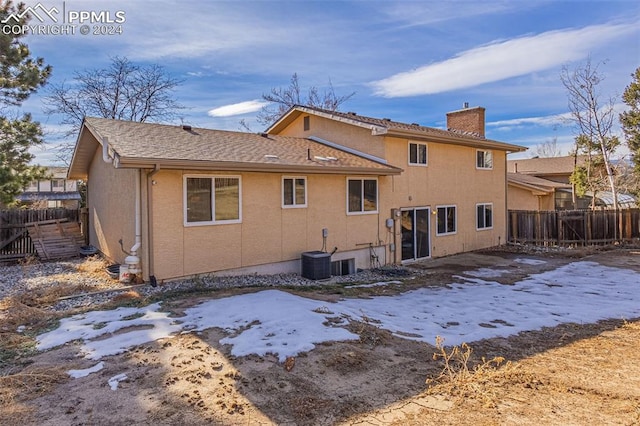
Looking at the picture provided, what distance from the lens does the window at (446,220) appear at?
14344 millimetres

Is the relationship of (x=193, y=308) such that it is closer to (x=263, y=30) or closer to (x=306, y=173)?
(x=306, y=173)

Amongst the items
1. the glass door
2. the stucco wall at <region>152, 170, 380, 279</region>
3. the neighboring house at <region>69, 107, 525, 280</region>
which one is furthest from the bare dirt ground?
the glass door

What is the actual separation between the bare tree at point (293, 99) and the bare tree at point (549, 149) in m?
29.8

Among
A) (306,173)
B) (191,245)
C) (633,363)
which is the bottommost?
(633,363)

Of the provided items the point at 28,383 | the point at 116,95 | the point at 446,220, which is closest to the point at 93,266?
the point at 28,383

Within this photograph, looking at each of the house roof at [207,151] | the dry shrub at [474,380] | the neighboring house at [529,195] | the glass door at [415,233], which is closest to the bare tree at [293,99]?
the neighboring house at [529,195]

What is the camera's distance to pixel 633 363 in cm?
475

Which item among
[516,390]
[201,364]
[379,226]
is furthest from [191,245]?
[516,390]

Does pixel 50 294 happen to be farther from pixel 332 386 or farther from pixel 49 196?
pixel 49 196

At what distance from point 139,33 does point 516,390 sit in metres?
13.4

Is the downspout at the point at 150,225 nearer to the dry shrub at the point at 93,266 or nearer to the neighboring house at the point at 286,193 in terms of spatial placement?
the neighboring house at the point at 286,193

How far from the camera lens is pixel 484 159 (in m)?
16.3
